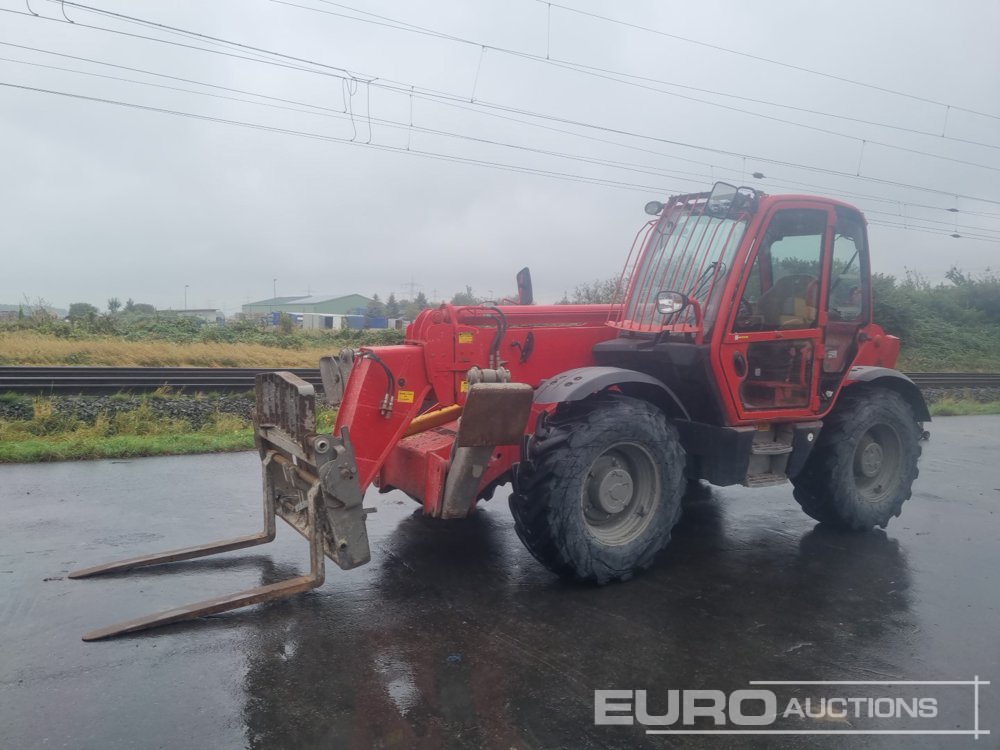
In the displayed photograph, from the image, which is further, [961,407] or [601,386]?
[961,407]

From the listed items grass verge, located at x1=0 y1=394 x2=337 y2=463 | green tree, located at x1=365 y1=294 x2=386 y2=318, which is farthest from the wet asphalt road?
green tree, located at x1=365 y1=294 x2=386 y2=318

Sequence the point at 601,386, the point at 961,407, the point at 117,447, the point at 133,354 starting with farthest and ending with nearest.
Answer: the point at 133,354 < the point at 961,407 < the point at 117,447 < the point at 601,386

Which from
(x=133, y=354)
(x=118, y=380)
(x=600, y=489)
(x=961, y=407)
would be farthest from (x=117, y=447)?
(x=961, y=407)

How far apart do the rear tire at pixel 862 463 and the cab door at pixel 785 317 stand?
0.46m

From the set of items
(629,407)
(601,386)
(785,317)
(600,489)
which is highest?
(785,317)

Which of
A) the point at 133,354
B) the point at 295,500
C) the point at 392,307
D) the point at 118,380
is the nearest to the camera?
the point at 295,500

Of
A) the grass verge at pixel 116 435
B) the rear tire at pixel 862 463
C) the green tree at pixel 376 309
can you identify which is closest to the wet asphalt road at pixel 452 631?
the rear tire at pixel 862 463

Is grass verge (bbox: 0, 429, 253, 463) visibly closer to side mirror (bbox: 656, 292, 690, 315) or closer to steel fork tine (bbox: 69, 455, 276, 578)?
steel fork tine (bbox: 69, 455, 276, 578)

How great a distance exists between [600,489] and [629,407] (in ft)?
1.95

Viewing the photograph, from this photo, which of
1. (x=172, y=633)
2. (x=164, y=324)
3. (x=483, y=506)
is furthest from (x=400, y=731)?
(x=164, y=324)

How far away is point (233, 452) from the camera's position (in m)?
9.40

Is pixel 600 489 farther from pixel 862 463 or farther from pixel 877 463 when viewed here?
pixel 877 463

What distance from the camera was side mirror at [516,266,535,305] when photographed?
6.53 metres

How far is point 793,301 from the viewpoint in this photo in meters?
→ 6.05
